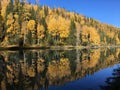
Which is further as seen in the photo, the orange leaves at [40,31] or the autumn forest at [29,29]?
the orange leaves at [40,31]

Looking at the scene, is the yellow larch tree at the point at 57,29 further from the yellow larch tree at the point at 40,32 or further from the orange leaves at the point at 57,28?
the yellow larch tree at the point at 40,32

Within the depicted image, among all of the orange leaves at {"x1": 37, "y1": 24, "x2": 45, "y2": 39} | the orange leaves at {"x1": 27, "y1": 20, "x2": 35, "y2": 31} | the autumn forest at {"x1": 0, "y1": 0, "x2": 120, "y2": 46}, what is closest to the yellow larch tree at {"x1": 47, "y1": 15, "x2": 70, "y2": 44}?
the autumn forest at {"x1": 0, "y1": 0, "x2": 120, "y2": 46}

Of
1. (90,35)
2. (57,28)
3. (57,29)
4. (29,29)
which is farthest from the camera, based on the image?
(90,35)

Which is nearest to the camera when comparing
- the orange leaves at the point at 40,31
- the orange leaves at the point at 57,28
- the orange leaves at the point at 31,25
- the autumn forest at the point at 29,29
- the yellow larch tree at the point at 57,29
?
the autumn forest at the point at 29,29

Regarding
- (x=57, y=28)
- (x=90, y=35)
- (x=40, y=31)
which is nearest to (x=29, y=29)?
(x=40, y=31)

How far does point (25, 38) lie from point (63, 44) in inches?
971

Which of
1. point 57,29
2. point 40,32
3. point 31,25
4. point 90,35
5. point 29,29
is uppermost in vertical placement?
point 31,25

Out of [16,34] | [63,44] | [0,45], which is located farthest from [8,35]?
[63,44]

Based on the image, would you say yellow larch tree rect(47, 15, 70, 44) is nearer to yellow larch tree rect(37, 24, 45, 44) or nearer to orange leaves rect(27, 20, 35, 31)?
yellow larch tree rect(37, 24, 45, 44)

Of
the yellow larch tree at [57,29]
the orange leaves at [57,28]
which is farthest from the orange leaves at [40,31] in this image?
the orange leaves at [57,28]

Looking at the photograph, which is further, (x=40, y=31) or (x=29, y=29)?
(x=40, y=31)

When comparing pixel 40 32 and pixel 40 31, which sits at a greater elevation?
pixel 40 31

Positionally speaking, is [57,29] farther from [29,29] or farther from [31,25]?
[29,29]

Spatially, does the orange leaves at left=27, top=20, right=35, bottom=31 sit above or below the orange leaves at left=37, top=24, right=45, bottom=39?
above
